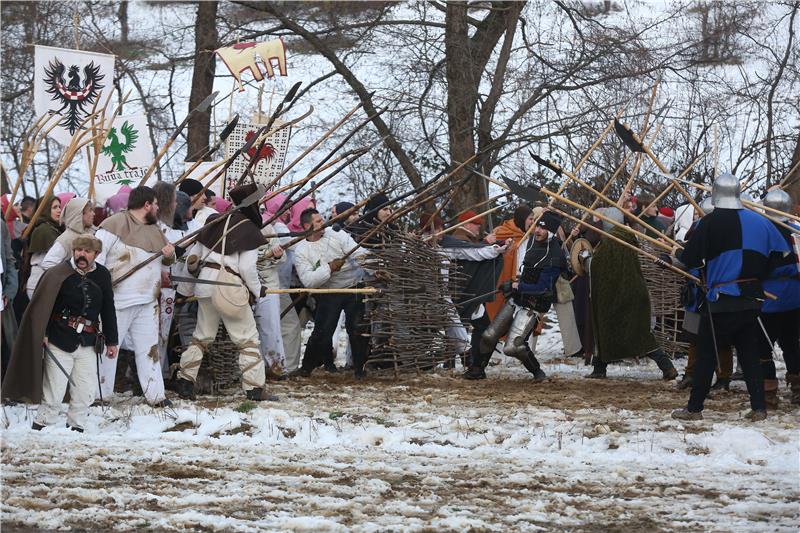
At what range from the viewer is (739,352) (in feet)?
29.2

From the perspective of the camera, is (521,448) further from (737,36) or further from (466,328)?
(737,36)

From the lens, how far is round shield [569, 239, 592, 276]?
12.5m

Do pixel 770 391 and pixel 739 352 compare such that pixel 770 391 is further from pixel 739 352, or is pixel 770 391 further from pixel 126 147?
pixel 126 147

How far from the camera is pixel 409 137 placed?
61.7 feet

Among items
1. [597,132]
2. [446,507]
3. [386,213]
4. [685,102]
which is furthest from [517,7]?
[446,507]

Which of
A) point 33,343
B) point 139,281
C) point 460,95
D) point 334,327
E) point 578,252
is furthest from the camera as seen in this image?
point 460,95

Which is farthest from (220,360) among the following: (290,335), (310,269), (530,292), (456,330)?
(530,292)

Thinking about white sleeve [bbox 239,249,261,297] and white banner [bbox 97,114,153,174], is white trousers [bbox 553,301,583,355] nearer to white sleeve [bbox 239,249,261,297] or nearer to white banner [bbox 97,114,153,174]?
white sleeve [bbox 239,249,261,297]

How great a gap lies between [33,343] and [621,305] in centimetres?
556

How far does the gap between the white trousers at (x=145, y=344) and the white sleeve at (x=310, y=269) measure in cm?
224

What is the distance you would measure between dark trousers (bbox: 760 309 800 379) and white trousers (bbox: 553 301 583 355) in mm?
2441

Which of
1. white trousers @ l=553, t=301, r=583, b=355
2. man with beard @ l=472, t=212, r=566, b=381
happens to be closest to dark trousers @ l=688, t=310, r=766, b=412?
man with beard @ l=472, t=212, r=566, b=381

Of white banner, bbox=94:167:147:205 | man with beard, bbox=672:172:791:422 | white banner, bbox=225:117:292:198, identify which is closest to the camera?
man with beard, bbox=672:172:791:422

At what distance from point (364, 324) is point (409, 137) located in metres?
7.43
